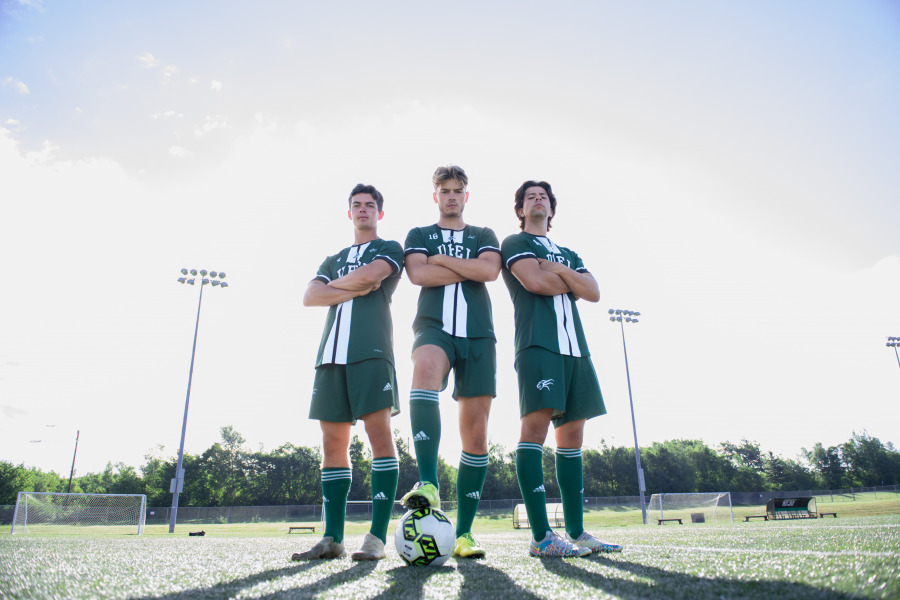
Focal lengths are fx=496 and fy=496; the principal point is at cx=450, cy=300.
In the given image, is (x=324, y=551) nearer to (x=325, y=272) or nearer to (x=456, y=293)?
(x=456, y=293)

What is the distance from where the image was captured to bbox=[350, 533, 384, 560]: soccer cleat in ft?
9.36

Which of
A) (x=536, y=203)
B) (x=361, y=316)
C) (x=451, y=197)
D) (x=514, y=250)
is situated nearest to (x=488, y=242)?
(x=514, y=250)

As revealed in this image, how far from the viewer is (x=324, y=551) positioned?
3.05m

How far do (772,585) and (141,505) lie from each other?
22977 mm

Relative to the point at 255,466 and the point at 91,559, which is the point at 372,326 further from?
the point at 255,466

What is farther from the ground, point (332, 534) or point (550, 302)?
point (550, 302)

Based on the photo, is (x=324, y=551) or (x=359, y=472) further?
(x=359, y=472)

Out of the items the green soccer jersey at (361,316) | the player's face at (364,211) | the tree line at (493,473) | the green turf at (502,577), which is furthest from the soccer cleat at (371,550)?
the tree line at (493,473)

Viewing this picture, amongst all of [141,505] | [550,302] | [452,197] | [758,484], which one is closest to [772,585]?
[550,302]

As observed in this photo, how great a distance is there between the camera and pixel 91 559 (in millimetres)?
2814

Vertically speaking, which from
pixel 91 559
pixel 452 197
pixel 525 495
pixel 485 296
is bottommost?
A: pixel 91 559

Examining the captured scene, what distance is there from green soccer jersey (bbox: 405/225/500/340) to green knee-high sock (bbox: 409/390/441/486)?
509 millimetres

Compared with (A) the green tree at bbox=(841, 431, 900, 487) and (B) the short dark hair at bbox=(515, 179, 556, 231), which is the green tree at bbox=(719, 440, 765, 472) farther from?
(B) the short dark hair at bbox=(515, 179, 556, 231)

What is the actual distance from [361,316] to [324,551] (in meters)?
1.56
